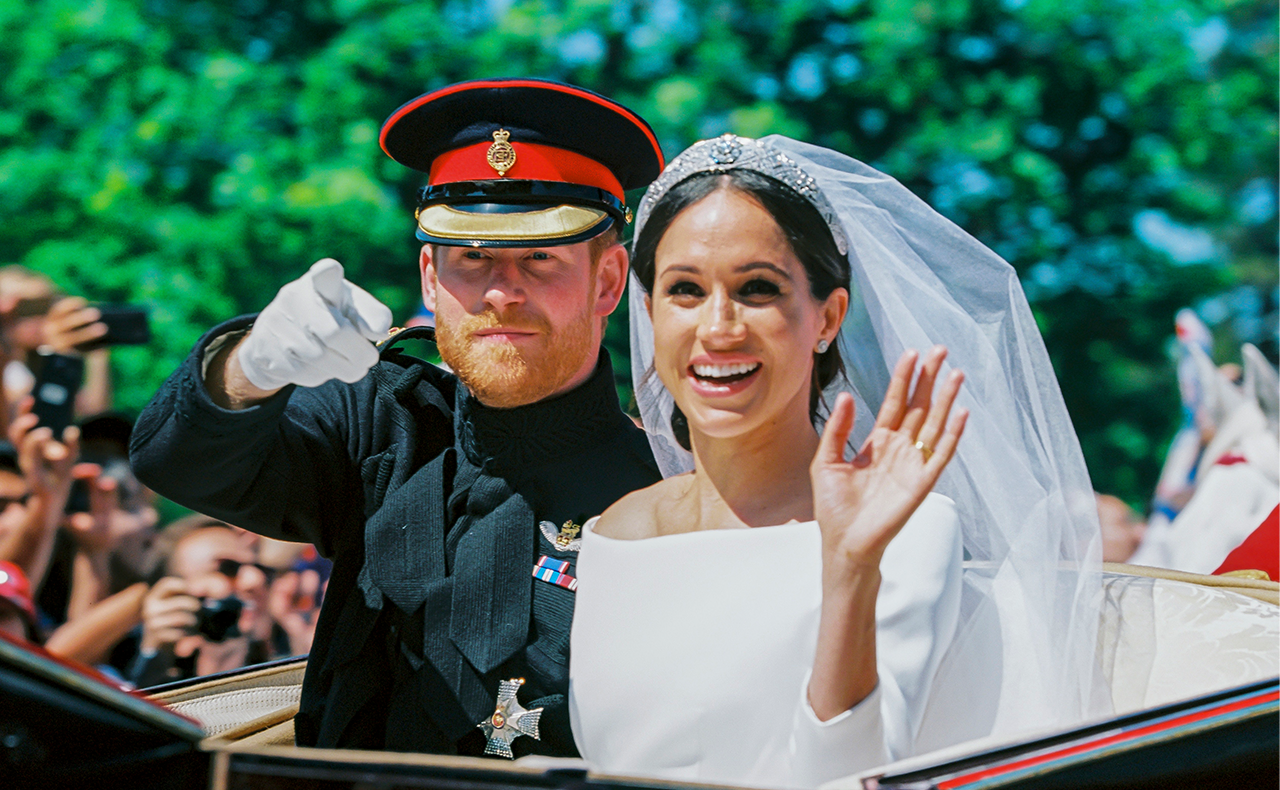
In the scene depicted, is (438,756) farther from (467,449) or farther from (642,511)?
(467,449)

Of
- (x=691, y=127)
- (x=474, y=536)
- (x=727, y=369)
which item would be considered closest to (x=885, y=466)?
(x=727, y=369)

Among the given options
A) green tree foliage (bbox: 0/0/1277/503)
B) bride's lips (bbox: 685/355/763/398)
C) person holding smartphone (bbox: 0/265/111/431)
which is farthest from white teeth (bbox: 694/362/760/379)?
green tree foliage (bbox: 0/0/1277/503)

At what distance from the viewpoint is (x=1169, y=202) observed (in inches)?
273

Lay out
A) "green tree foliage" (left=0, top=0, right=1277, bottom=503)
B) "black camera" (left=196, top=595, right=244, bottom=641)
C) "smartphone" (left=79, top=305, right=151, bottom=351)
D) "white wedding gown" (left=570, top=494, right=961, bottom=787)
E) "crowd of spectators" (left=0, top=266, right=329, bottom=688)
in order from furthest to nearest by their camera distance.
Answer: "green tree foliage" (left=0, top=0, right=1277, bottom=503), "black camera" (left=196, top=595, right=244, bottom=641), "crowd of spectators" (left=0, top=266, right=329, bottom=688), "smartphone" (left=79, top=305, right=151, bottom=351), "white wedding gown" (left=570, top=494, right=961, bottom=787)

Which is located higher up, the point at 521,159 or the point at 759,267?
the point at 521,159

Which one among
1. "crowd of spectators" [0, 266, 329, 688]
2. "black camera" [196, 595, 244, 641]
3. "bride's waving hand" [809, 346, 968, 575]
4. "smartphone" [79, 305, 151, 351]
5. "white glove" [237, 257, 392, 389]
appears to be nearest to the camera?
"bride's waving hand" [809, 346, 968, 575]

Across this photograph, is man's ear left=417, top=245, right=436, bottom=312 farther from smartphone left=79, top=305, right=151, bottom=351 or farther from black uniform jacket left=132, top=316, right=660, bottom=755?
smartphone left=79, top=305, right=151, bottom=351

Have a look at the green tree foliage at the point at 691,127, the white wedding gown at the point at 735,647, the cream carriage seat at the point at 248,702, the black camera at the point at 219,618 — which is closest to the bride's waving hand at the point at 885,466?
the white wedding gown at the point at 735,647

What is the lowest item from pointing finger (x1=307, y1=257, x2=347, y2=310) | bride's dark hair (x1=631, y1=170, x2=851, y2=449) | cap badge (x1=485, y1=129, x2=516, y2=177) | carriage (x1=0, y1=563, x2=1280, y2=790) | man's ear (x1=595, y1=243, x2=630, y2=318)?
carriage (x1=0, y1=563, x2=1280, y2=790)

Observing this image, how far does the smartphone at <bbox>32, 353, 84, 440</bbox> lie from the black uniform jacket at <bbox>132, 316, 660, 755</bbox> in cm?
140

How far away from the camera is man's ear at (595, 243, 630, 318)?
7.86 feet

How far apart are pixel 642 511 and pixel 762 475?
0.25 m

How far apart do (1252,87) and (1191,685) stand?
5.71 meters

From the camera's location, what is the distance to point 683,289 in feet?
6.55
